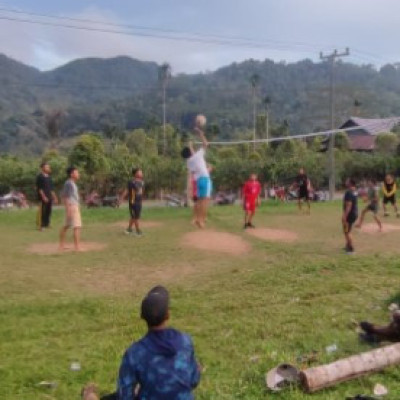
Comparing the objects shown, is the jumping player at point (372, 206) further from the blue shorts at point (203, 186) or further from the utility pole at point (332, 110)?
the utility pole at point (332, 110)

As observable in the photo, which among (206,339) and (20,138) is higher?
(20,138)

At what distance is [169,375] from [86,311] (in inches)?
177

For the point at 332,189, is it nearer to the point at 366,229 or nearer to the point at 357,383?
the point at 366,229

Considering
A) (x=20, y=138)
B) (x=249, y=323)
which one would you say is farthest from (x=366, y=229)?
(x=20, y=138)

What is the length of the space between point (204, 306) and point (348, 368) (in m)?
3.01

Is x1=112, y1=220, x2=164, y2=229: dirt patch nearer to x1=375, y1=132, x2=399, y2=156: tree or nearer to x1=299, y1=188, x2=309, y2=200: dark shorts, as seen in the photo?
x1=299, y1=188, x2=309, y2=200: dark shorts

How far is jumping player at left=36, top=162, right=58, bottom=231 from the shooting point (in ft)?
52.2

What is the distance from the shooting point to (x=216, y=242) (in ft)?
45.1

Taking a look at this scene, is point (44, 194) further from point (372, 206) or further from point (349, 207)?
point (372, 206)

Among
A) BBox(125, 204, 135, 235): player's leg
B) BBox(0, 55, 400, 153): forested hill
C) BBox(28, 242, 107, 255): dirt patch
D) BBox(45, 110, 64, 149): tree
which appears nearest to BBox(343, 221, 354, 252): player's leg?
BBox(28, 242, 107, 255): dirt patch

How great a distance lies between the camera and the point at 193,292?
8992 mm

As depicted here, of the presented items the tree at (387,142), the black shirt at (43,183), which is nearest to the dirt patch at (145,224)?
the black shirt at (43,183)

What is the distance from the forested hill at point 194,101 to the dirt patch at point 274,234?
51194 millimetres

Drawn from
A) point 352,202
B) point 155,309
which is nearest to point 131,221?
point 352,202
